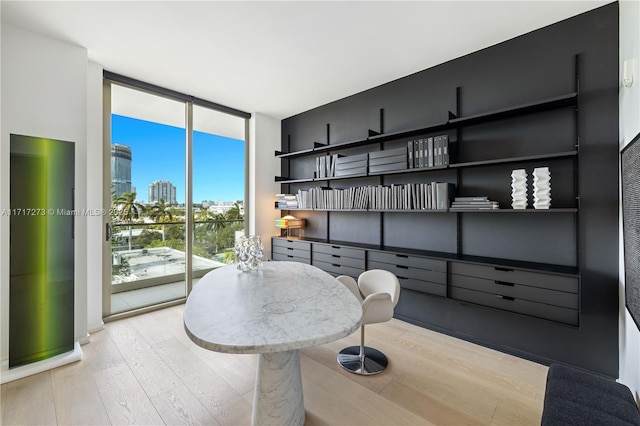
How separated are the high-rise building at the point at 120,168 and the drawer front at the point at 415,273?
308 centimetres

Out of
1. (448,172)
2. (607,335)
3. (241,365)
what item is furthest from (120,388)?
(607,335)

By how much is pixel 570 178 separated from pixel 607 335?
123 cm

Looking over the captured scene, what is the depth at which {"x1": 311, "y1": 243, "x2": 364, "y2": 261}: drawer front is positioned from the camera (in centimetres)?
334

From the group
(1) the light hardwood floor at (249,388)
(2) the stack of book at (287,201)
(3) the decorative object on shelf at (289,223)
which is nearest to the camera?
(1) the light hardwood floor at (249,388)

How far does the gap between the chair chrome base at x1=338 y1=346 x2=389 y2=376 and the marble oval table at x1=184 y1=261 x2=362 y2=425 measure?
0.74m

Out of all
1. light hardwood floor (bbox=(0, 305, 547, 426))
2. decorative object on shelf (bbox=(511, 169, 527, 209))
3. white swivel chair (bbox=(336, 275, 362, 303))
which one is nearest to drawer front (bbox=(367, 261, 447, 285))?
light hardwood floor (bbox=(0, 305, 547, 426))

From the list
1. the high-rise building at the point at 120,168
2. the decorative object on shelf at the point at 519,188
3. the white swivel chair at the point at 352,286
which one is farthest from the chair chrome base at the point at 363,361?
the high-rise building at the point at 120,168

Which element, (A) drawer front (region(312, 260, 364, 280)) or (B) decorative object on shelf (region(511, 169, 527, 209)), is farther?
(A) drawer front (region(312, 260, 364, 280))

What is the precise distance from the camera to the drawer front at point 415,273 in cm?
266

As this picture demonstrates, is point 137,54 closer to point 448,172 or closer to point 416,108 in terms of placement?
point 416,108

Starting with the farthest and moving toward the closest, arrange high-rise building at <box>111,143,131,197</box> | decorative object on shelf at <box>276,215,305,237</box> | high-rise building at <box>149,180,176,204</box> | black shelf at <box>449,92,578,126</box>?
decorative object on shelf at <box>276,215,305,237</box>, high-rise building at <box>149,180,176,204</box>, high-rise building at <box>111,143,131,197</box>, black shelf at <box>449,92,578,126</box>

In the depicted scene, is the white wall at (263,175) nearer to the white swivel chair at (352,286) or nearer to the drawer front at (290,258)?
the drawer front at (290,258)

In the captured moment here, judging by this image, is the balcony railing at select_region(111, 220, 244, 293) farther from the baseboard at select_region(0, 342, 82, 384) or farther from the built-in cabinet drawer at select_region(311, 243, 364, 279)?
the built-in cabinet drawer at select_region(311, 243, 364, 279)

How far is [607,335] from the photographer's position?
2.13 m
